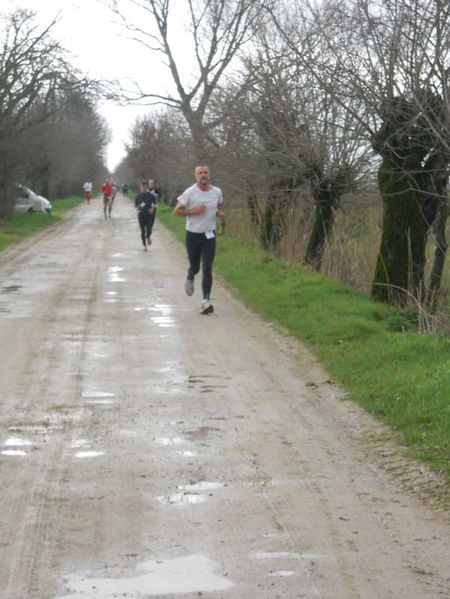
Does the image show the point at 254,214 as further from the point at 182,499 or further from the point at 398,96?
the point at 182,499

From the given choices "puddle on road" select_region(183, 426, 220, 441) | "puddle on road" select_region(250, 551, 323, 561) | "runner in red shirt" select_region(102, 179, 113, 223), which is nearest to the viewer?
"puddle on road" select_region(250, 551, 323, 561)

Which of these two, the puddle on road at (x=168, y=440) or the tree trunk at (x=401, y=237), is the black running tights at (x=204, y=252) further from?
the puddle on road at (x=168, y=440)

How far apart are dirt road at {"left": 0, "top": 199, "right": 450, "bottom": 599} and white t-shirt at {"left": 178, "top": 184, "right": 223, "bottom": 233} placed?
2118mm

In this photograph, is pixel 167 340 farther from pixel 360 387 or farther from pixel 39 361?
pixel 360 387

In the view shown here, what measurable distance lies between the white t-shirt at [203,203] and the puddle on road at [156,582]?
8.94m

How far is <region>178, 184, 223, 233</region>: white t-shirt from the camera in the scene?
13.5 metres

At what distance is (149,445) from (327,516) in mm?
1724

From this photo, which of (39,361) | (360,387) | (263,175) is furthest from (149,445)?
(263,175)

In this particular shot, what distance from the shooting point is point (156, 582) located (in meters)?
4.64

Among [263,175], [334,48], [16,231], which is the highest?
[334,48]

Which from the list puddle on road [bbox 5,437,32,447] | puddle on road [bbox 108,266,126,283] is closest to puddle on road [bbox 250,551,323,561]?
puddle on road [bbox 5,437,32,447]

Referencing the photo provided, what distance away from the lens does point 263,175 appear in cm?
2109

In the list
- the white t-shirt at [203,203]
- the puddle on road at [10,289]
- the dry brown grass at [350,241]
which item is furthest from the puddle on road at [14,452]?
the puddle on road at [10,289]

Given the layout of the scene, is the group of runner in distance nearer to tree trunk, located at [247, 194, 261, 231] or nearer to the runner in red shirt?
tree trunk, located at [247, 194, 261, 231]
